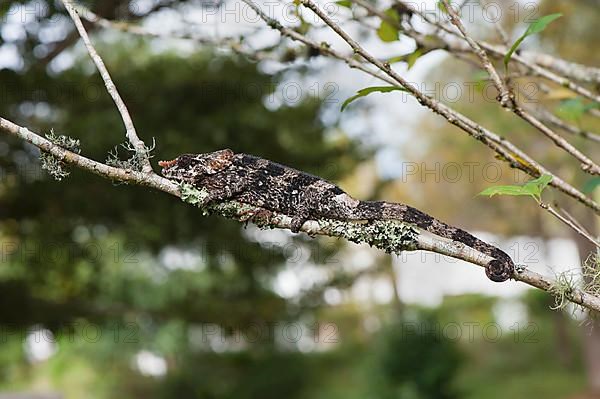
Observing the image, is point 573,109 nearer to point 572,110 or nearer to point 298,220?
point 572,110

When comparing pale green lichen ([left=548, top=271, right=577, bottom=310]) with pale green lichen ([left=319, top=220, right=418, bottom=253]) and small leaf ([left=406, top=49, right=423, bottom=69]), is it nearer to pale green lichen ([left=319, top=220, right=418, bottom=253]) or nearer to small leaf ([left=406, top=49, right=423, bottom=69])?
pale green lichen ([left=319, top=220, right=418, bottom=253])

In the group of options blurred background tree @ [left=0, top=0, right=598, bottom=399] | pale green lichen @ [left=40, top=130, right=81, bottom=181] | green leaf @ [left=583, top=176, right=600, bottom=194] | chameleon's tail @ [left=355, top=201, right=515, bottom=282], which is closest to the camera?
chameleon's tail @ [left=355, top=201, right=515, bottom=282]

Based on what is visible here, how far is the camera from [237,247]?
229 inches

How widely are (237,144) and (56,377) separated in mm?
10176

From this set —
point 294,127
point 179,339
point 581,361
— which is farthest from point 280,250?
point 581,361

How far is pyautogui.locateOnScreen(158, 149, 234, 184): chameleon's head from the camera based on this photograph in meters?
1.02

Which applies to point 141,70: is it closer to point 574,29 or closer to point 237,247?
point 237,247

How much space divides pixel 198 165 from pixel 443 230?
0.41 meters

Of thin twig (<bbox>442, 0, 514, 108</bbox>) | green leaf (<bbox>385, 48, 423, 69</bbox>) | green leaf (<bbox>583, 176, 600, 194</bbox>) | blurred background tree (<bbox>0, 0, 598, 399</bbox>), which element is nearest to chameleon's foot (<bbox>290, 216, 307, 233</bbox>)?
thin twig (<bbox>442, 0, 514, 108</bbox>)

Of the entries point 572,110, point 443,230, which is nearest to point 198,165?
point 443,230

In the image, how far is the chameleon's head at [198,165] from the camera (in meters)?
1.02

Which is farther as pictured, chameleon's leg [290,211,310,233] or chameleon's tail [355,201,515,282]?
chameleon's leg [290,211,310,233]

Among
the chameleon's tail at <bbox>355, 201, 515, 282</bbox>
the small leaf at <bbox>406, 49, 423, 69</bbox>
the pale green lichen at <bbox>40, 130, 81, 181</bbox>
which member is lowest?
the chameleon's tail at <bbox>355, 201, 515, 282</bbox>

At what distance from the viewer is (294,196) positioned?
0.95 meters
